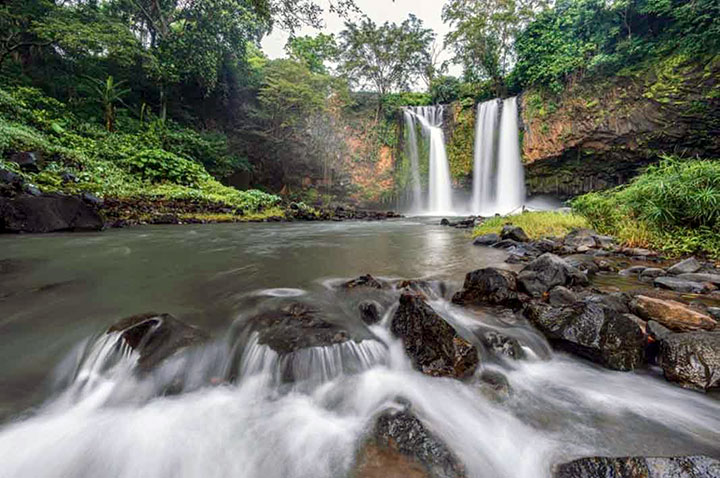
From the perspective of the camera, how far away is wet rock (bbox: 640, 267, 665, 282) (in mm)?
3418

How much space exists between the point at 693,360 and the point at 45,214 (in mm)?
10501

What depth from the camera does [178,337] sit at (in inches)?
86.1

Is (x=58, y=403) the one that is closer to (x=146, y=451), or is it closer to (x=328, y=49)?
(x=146, y=451)

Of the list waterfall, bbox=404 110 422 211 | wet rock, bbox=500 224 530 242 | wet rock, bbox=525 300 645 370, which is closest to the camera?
wet rock, bbox=525 300 645 370

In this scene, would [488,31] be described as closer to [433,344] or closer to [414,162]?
[414,162]

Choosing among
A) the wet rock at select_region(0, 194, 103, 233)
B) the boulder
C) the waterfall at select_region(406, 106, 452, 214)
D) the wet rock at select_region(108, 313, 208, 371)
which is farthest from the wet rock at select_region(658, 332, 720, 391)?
the waterfall at select_region(406, 106, 452, 214)

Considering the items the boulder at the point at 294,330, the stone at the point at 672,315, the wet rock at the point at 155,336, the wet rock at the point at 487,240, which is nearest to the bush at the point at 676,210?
the wet rock at the point at 487,240

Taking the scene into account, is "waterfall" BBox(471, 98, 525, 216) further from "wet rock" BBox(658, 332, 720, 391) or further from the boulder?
the boulder

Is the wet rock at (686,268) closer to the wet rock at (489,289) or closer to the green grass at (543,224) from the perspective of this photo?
the wet rock at (489,289)

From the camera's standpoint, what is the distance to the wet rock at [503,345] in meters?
2.18

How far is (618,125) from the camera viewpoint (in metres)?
13.2

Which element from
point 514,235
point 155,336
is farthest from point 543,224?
point 155,336

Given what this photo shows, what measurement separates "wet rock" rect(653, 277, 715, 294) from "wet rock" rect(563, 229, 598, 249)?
2.20 meters

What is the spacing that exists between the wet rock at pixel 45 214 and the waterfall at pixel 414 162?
695 inches
